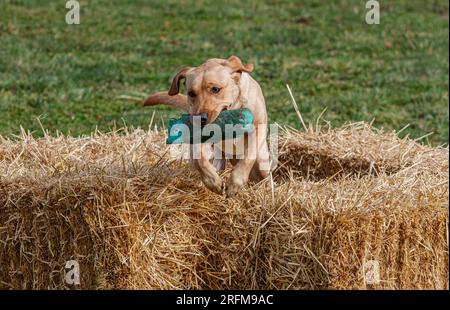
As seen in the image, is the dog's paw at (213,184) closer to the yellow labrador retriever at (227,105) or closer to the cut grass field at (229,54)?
the yellow labrador retriever at (227,105)

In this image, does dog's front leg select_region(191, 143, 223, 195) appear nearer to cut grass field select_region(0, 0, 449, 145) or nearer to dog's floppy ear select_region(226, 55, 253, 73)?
dog's floppy ear select_region(226, 55, 253, 73)

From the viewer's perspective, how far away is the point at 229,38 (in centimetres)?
1362

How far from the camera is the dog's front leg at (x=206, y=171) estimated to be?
5523 millimetres

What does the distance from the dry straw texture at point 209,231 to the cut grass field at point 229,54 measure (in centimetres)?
325

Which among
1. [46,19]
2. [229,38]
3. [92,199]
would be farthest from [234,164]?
[46,19]

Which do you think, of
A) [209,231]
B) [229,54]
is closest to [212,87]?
[209,231]

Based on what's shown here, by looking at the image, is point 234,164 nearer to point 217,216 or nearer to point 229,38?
point 217,216

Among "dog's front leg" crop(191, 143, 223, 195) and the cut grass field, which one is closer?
"dog's front leg" crop(191, 143, 223, 195)

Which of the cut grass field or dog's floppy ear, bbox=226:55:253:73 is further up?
dog's floppy ear, bbox=226:55:253:73

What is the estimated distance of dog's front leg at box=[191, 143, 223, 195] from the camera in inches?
217

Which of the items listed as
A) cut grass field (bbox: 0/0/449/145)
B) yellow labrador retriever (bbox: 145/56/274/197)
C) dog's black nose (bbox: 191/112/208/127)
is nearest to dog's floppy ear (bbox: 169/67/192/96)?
yellow labrador retriever (bbox: 145/56/274/197)

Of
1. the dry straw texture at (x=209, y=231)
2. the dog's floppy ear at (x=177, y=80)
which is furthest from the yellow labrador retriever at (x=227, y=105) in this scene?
the dry straw texture at (x=209, y=231)

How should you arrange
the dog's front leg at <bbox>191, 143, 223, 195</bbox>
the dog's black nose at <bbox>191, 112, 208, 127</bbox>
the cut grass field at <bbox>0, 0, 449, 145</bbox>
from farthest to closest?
the cut grass field at <bbox>0, 0, 449, 145</bbox>
the dog's front leg at <bbox>191, 143, 223, 195</bbox>
the dog's black nose at <bbox>191, 112, 208, 127</bbox>

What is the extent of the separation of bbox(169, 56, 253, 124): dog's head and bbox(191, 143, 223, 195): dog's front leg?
248 millimetres
